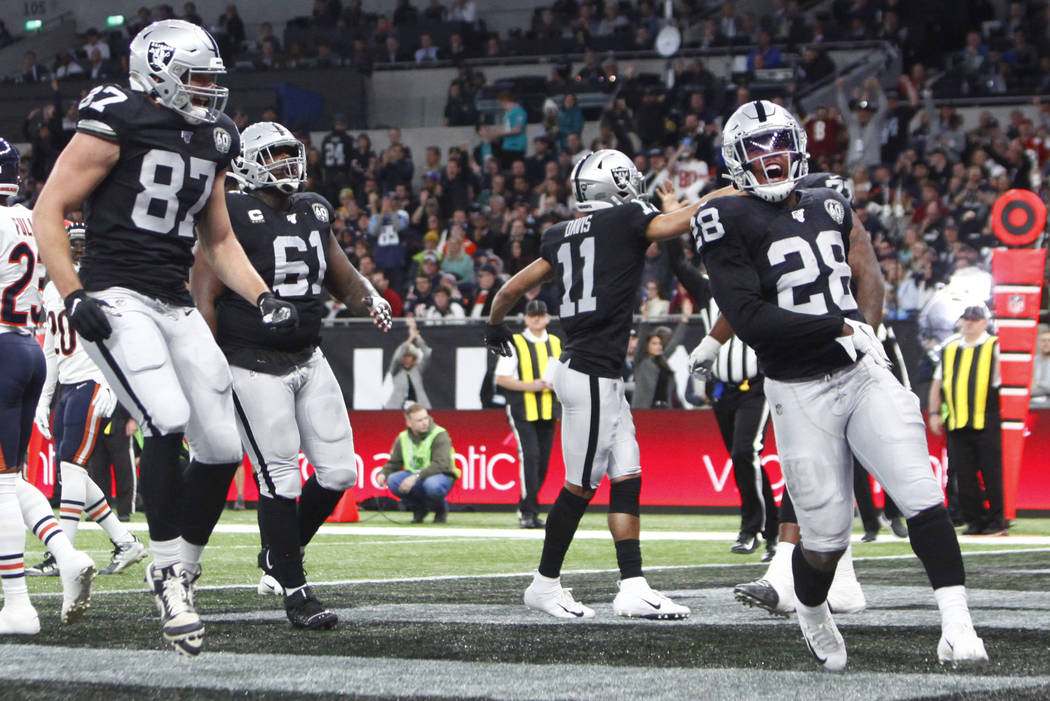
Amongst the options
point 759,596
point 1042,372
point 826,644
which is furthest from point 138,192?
point 1042,372

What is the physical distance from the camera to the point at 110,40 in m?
25.8

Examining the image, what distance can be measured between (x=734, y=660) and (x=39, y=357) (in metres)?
2.89

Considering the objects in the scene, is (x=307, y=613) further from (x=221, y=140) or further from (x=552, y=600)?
(x=221, y=140)

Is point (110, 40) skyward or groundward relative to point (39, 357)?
skyward

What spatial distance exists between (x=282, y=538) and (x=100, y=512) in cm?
275

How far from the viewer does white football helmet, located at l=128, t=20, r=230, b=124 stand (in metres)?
4.92

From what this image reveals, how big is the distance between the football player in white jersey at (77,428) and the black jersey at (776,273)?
419 cm

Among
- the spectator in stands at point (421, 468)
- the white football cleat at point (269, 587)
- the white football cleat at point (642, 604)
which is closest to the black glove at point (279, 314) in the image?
the white football cleat at point (642, 604)

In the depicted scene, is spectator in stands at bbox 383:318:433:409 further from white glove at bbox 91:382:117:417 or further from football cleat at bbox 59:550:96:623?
football cleat at bbox 59:550:96:623

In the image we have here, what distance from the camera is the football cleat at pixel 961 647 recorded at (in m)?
4.36

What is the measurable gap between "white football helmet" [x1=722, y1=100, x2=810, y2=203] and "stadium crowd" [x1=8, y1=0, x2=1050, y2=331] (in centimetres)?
959

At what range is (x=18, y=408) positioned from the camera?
5.56m

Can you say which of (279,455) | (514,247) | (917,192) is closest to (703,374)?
(279,455)

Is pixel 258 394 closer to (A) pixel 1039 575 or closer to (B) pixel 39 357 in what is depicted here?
(B) pixel 39 357
